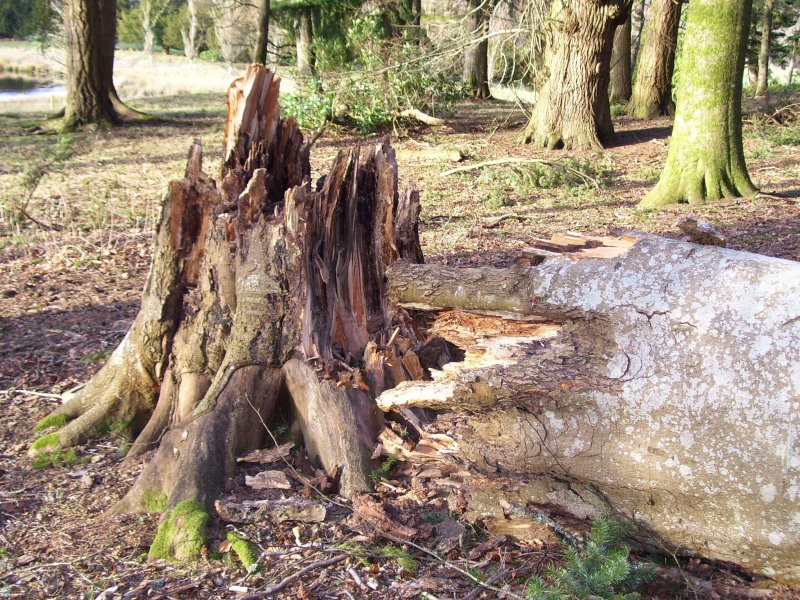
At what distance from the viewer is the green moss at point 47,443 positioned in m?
3.84

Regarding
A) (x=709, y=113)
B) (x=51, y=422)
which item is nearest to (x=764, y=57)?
(x=709, y=113)

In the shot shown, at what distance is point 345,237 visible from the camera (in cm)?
395

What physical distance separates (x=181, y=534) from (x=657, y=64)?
1595cm

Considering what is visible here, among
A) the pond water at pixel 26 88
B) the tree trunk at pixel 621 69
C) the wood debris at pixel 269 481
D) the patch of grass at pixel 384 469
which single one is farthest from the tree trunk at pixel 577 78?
the pond water at pixel 26 88

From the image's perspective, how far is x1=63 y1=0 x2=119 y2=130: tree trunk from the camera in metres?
14.2

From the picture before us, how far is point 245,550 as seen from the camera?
9.78 feet

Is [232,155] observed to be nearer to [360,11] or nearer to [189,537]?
[189,537]

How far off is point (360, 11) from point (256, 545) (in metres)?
17.3

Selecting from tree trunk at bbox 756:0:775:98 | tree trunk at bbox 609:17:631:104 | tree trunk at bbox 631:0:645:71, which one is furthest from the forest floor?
tree trunk at bbox 631:0:645:71

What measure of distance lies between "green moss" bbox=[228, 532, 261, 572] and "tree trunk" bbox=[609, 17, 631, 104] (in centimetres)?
1730

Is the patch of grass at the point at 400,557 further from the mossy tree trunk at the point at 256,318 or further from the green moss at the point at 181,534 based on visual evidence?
the green moss at the point at 181,534

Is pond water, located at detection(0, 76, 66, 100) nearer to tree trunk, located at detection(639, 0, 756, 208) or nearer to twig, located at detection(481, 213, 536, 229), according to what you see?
twig, located at detection(481, 213, 536, 229)

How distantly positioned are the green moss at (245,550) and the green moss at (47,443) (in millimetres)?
1332

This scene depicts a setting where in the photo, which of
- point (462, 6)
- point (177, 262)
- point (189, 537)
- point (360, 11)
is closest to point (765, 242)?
point (177, 262)
